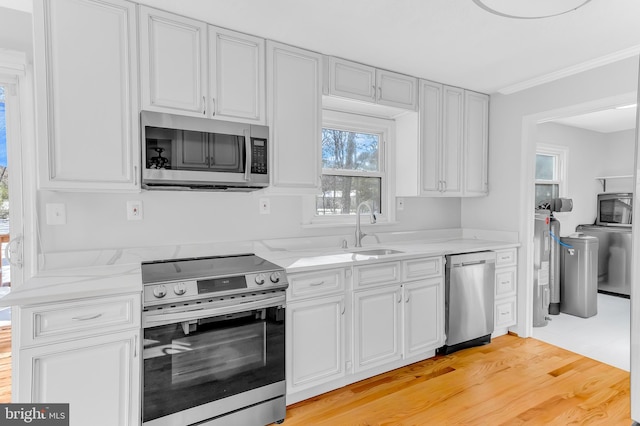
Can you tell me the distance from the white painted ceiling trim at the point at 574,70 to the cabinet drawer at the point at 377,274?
6.77 ft

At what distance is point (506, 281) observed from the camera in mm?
3361

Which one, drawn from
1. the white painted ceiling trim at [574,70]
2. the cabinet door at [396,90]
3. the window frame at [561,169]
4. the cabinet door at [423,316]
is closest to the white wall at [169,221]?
the cabinet door at [423,316]

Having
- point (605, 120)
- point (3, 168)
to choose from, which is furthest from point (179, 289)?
point (605, 120)

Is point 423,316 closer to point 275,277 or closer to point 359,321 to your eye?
point 359,321

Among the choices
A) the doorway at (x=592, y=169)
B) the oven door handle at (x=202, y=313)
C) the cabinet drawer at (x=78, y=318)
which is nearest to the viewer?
the cabinet drawer at (x=78, y=318)

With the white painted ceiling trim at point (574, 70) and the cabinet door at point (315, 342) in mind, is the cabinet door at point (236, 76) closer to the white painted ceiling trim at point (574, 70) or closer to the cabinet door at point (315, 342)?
the cabinet door at point (315, 342)

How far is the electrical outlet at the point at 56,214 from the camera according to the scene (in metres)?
2.09

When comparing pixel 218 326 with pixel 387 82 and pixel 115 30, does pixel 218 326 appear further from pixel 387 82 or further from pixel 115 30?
pixel 387 82

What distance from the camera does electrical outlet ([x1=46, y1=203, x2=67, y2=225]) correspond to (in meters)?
2.09

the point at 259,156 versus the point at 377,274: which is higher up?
the point at 259,156

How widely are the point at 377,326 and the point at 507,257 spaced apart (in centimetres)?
159

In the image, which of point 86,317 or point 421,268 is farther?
point 421,268

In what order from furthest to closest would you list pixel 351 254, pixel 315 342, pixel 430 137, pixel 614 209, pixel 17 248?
pixel 614 209 < pixel 430 137 < pixel 351 254 < pixel 315 342 < pixel 17 248

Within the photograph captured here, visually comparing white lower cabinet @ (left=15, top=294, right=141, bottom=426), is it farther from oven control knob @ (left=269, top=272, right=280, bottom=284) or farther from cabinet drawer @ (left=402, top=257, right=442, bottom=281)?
cabinet drawer @ (left=402, top=257, right=442, bottom=281)
